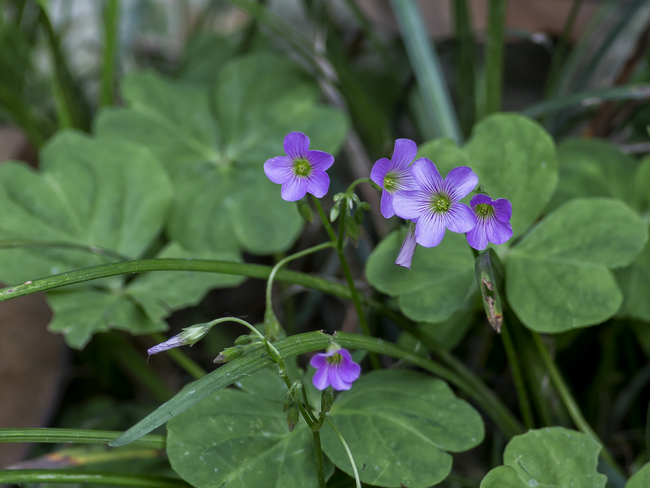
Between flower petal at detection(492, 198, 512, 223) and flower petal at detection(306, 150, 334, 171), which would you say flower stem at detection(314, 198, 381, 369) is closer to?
flower petal at detection(306, 150, 334, 171)

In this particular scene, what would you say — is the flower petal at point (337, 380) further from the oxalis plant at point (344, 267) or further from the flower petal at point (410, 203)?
the flower petal at point (410, 203)

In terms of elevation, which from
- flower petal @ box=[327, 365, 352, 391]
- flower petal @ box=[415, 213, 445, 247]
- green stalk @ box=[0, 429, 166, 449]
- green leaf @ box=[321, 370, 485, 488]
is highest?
flower petal @ box=[415, 213, 445, 247]

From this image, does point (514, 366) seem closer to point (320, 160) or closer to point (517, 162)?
point (517, 162)

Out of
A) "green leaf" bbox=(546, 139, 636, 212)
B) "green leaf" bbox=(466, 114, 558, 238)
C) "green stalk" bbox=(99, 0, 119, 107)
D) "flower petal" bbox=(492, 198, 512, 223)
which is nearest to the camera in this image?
"flower petal" bbox=(492, 198, 512, 223)

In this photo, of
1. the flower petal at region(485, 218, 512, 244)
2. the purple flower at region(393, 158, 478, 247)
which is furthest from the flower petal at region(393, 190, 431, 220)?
the flower petal at region(485, 218, 512, 244)

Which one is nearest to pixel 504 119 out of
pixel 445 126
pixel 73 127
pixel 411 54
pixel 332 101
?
pixel 445 126

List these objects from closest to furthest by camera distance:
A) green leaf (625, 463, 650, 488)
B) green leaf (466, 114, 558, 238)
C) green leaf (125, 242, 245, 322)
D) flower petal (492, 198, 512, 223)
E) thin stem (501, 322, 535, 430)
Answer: flower petal (492, 198, 512, 223), green leaf (625, 463, 650, 488), thin stem (501, 322, 535, 430), green leaf (466, 114, 558, 238), green leaf (125, 242, 245, 322)

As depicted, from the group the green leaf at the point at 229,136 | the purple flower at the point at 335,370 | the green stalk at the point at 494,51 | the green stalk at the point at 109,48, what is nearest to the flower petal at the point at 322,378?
the purple flower at the point at 335,370

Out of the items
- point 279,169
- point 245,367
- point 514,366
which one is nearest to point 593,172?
point 514,366
